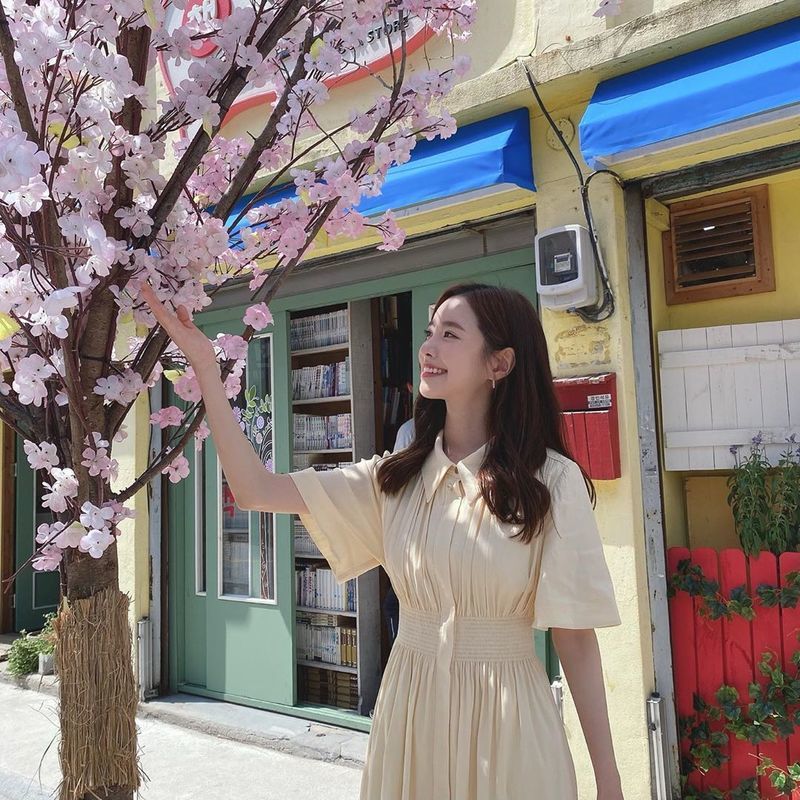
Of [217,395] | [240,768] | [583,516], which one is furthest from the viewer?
[240,768]

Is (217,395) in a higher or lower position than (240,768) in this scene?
higher

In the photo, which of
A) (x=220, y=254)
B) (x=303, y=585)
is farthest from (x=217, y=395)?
(x=303, y=585)

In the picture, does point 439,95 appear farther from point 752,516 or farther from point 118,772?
point 752,516

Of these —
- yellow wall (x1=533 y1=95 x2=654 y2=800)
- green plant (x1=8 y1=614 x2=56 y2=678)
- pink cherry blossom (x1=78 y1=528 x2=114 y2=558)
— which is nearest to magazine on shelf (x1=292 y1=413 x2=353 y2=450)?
yellow wall (x1=533 y1=95 x2=654 y2=800)

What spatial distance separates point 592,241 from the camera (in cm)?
368

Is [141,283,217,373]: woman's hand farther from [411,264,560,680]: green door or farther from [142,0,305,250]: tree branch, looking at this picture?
[411,264,560,680]: green door

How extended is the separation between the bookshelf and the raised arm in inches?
136

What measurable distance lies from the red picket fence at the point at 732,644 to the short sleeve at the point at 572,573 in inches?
87.1

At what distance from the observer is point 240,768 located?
4.61 metres

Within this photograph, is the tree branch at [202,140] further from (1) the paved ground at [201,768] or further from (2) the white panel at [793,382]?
(1) the paved ground at [201,768]

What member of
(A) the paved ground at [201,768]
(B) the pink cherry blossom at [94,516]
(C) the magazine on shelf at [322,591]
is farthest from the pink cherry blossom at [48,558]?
(C) the magazine on shelf at [322,591]

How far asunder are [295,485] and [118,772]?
0.75 metres

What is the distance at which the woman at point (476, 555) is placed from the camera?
1671 mm

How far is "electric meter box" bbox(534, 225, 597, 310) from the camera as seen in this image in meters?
3.60
